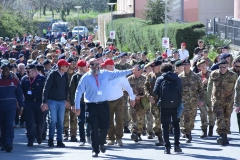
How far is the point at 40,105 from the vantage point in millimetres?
16156

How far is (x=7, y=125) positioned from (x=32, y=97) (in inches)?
44.9

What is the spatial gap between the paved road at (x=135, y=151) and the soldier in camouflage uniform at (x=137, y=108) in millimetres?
253

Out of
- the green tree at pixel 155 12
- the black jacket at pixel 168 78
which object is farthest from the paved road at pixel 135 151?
the green tree at pixel 155 12

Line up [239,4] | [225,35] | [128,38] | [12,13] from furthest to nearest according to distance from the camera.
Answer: [12,13] < [128,38] < [239,4] < [225,35]

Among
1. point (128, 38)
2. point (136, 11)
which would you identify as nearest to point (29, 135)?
→ point (128, 38)

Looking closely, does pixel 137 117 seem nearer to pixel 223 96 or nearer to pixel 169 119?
pixel 223 96

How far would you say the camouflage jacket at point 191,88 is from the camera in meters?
15.5

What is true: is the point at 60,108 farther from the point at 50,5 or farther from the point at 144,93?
the point at 50,5

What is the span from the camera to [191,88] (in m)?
15.5

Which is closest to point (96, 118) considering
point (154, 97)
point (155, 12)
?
point (154, 97)

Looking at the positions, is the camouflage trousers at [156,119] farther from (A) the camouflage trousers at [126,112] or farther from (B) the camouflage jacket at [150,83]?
(A) the camouflage trousers at [126,112]

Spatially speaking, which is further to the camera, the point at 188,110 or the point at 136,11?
the point at 136,11

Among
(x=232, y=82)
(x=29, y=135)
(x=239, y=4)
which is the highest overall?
(x=239, y=4)

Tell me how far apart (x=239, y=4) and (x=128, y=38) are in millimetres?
11493
